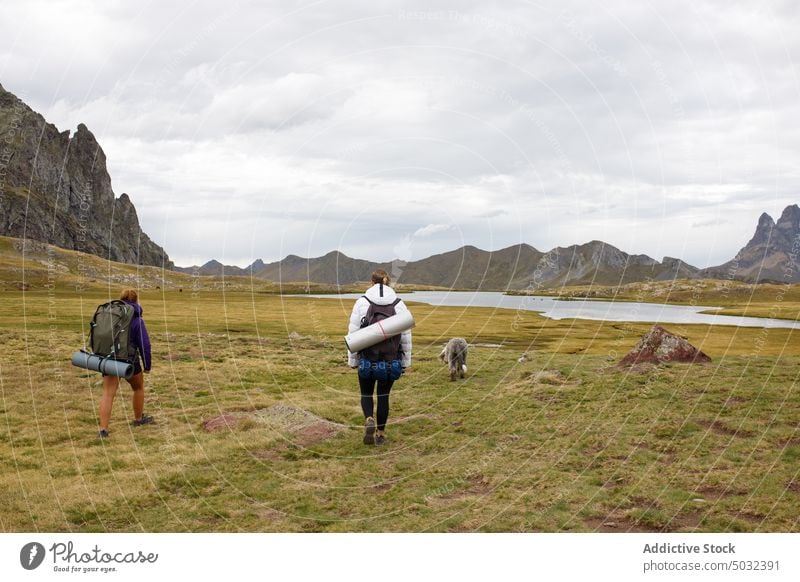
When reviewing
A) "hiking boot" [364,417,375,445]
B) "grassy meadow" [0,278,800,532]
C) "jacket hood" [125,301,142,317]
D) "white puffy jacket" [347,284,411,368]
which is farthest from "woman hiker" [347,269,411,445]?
"jacket hood" [125,301,142,317]

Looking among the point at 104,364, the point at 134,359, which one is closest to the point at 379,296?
the point at 134,359

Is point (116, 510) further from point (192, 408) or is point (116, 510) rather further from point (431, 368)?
point (431, 368)

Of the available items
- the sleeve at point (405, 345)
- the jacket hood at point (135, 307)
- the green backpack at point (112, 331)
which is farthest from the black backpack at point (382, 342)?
the green backpack at point (112, 331)

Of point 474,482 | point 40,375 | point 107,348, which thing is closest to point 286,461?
point 474,482

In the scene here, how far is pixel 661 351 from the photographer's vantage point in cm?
2394

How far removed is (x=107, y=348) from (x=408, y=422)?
28.4 ft

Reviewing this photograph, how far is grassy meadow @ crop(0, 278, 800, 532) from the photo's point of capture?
980 cm

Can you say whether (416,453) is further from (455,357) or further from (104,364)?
(455,357)

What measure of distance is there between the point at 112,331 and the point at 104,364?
862 mm

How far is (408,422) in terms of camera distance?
16781mm

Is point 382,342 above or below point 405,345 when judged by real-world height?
above

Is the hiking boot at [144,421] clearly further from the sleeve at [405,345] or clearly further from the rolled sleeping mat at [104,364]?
the sleeve at [405,345]

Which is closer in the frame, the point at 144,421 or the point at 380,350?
the point at 380,350
